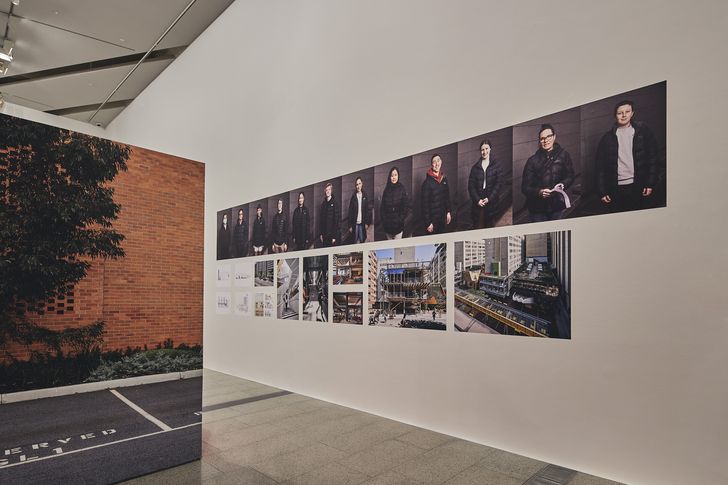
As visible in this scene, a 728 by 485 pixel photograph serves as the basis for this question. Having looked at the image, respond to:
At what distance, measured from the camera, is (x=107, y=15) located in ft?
25.1

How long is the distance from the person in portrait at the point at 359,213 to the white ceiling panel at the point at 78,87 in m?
6.64

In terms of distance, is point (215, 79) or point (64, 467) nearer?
point (64, 467)

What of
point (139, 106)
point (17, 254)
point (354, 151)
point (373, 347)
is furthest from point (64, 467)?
point (139, 106)

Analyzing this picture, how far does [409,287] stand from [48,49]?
8642 mm

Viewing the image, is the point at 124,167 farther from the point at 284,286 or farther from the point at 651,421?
the point at 651,421

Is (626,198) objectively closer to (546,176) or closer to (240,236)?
(546,176)

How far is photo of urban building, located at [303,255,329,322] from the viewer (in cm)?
546

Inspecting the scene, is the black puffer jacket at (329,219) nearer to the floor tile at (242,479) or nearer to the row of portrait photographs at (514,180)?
the row of portrait photographs at (514,180)

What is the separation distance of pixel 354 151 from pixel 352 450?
3164 millimetres

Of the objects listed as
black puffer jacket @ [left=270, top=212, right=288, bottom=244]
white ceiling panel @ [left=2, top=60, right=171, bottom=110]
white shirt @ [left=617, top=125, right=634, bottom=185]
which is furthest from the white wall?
white ceiling panel @ [left=2, top=60, right=171, bottom=110]

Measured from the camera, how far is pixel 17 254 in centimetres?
307

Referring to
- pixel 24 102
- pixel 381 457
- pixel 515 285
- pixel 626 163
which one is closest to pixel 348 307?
pixel 381 457

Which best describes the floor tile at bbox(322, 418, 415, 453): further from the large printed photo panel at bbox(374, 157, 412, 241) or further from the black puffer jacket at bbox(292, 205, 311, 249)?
the black puffer jacket at bbox(292, 205, 311, 249)

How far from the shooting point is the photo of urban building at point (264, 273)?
6391mm
